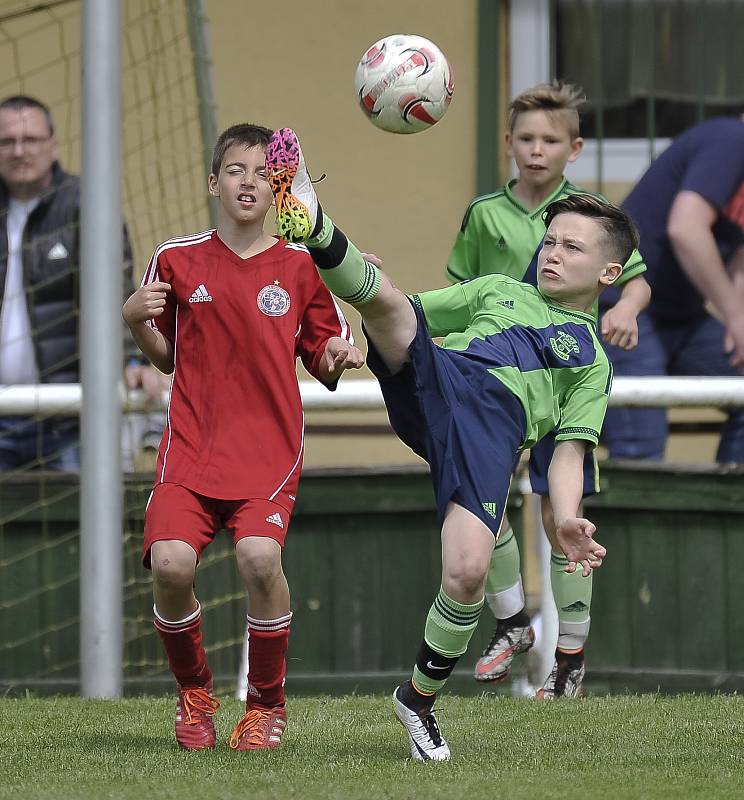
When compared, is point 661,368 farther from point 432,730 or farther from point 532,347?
point 432,730

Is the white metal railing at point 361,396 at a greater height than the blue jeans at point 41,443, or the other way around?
the white metal railing at point 361,396

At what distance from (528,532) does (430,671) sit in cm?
228

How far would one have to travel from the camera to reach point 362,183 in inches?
323

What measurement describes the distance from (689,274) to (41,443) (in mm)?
2813

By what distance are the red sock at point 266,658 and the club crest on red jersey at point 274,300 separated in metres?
0.90

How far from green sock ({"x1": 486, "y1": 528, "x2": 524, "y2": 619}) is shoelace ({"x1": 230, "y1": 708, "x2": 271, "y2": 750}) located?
1340mm

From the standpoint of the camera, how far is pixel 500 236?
221 inches

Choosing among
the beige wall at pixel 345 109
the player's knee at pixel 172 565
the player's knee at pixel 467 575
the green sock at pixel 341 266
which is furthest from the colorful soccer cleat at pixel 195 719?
the beige wall at pixel 345 109

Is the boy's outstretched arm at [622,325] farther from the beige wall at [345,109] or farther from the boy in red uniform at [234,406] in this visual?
the beige wall at [345,109]

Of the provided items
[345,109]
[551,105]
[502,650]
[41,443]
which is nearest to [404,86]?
[551,105]

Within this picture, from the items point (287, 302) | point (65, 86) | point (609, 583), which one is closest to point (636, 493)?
point (609, 583)

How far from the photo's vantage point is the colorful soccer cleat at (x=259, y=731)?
14.3ft

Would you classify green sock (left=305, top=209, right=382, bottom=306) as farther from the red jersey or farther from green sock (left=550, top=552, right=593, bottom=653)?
green sock (left=550, top=552, right=593, bottom=653)

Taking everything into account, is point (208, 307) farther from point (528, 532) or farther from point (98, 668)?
point (528, 532)
